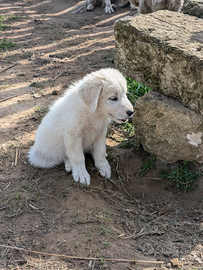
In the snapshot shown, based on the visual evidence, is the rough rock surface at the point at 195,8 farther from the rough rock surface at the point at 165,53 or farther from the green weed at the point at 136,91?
the green weed at the point at 136,91

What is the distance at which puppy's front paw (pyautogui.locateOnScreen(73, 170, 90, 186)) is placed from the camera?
3771 mm

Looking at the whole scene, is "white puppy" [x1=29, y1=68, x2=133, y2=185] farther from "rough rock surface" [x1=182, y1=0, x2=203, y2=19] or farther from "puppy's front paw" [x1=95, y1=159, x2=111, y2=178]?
"rough rock surface" [x1=182, y1=0, x2=203, y2=19]

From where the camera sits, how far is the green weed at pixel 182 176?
3916 millimetres

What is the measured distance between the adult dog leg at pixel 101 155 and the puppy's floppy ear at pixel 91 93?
2.41 feet

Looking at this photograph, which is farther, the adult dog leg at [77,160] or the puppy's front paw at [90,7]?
the puppy's front paw at [90,7]

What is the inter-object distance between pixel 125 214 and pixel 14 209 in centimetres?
125

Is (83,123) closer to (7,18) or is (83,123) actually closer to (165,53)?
(165,53)

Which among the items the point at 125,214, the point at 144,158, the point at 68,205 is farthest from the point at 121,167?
the point at 68,205

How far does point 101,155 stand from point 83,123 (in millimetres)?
586

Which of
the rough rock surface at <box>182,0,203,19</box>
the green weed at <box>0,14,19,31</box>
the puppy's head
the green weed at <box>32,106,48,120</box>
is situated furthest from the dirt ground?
the green weed at <box>0,14,19,31</box>

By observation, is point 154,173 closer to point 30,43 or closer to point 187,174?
point 187,174

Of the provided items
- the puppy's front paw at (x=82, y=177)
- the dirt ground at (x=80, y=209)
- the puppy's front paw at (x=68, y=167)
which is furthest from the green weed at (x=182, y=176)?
the puppy's front paw at (x=68, y=167)

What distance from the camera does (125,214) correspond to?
3594 mm

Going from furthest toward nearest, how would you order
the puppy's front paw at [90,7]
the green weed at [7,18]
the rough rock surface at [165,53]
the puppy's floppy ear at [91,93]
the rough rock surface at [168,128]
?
the puppy's front paw at [90,7] < the green weed at [7,18] < the rough rock surface at [168,128] < the rough rock surface at [165,53] < the puppy's floppy ear at [91,93]
